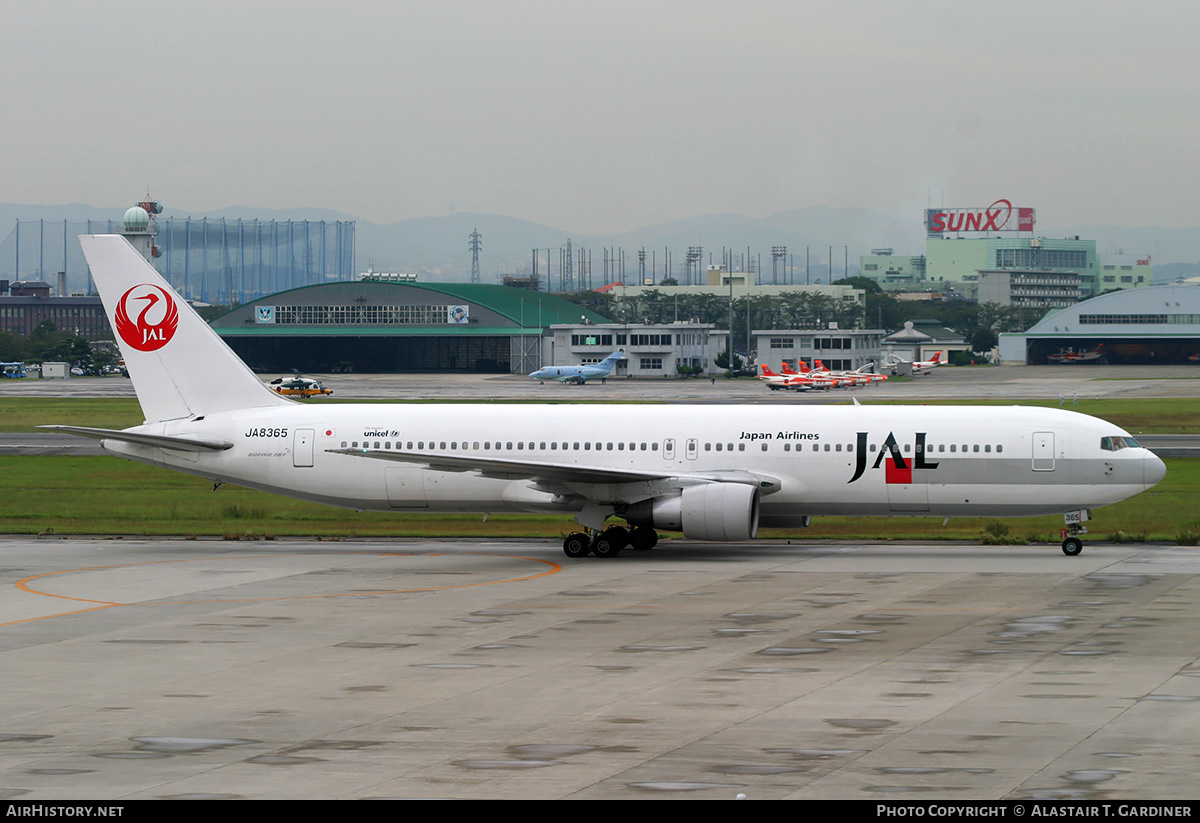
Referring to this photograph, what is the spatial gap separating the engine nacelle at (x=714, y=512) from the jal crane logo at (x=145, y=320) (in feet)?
52.8

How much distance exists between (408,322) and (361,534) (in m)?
155

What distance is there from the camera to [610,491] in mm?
37438

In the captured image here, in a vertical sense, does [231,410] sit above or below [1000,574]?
above

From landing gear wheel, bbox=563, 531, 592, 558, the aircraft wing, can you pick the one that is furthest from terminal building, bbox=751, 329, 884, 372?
landing gear wheel, bbox=563, 531, 592, 558

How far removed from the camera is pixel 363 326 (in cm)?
19525

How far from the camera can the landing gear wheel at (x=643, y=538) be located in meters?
38.8

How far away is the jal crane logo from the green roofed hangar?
15003 centimetres

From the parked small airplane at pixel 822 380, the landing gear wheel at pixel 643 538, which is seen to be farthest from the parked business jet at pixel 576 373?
the landing gear wheel at pixel 643 538

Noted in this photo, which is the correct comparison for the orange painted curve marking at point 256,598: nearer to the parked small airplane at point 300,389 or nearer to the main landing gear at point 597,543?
the main landing gear at point 597,543

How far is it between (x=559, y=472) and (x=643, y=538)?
12.8 ft

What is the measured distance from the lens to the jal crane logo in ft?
134

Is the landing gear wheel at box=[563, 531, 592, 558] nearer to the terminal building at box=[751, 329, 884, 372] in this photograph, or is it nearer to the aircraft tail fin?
the aircraft tail fin
